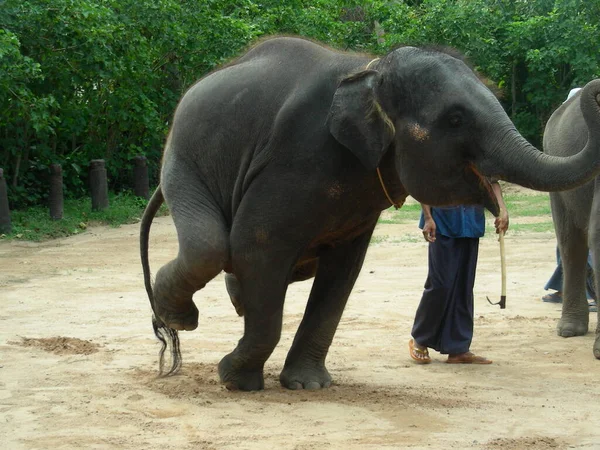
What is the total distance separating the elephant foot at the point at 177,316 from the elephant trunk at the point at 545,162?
1.88 metres

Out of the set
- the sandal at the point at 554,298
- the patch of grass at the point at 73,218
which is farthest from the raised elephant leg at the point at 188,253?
the patch of grass at the point at 73,218

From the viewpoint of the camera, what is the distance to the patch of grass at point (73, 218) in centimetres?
1363

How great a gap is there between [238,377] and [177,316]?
49 cm

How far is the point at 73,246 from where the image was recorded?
12891 millimetres

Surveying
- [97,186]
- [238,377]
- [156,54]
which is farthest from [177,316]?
[156,54]

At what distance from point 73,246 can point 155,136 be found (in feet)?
14.6

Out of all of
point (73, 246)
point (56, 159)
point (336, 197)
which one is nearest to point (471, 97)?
point (336, 197)

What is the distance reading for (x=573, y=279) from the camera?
26.7 feet

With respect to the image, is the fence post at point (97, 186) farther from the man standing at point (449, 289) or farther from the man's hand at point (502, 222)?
the man's hand at point (502, 222)

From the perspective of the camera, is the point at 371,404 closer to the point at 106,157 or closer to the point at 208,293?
the point at 208,293

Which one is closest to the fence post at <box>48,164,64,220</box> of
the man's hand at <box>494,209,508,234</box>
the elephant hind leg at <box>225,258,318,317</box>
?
the elephant hind leg at <box>225,258,318,317</box>

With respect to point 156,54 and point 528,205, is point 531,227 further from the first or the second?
point 156,54

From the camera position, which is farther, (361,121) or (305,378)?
(305,378)

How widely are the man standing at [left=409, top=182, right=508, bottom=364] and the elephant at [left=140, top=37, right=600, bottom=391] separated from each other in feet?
3.08
